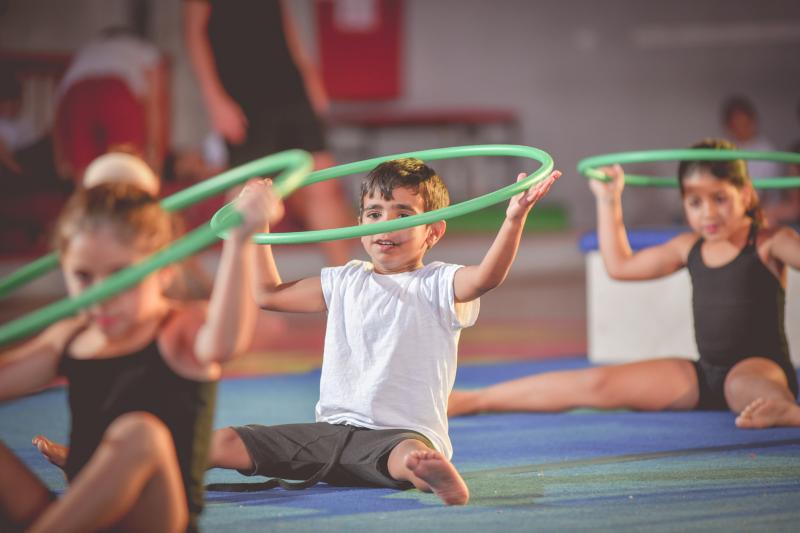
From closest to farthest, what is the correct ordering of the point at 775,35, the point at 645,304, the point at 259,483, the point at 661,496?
the point at 661,496 < the point at 259,483 < the point at 645,304 < the point at 775,35

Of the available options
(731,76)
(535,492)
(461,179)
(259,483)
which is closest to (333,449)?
(259,483)

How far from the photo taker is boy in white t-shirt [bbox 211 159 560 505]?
2115 millimetres

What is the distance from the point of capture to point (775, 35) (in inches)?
411

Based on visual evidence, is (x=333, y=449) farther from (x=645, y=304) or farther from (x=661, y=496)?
(x=645, y=304)

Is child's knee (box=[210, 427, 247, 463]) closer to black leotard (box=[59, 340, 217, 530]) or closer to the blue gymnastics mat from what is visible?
the blue gymnastics mat

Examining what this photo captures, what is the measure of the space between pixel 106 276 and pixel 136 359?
0.14 m

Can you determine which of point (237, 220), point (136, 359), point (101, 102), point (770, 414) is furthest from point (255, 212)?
point (101, 102)

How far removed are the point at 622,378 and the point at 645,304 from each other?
1138mm

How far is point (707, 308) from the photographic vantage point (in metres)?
2.97

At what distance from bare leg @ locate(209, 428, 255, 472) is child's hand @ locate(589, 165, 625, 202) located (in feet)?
4.33

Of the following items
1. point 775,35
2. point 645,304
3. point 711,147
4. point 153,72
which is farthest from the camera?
point 775,35

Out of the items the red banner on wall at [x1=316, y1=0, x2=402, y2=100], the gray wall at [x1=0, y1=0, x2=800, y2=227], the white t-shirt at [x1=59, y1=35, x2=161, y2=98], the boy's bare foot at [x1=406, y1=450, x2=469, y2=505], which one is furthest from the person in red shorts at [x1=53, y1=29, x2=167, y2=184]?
the boy's bare foot at [x1=406, y1=450, x2=469, y2=505]

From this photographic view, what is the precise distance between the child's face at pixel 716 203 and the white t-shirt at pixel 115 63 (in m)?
5.09

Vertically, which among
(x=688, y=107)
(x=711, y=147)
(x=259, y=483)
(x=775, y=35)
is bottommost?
(x=259, y=483)
